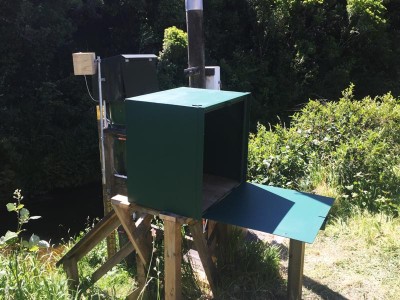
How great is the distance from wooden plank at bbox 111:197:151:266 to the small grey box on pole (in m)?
1.64

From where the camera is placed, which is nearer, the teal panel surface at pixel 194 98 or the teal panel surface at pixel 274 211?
the teal panel surface at pixel 194 98

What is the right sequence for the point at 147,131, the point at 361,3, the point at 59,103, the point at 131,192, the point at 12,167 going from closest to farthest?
1. the point at 147,131
2. the point at 131,192
3. the point at 12,167
4. the point at 59,103
5. the point at 361,3

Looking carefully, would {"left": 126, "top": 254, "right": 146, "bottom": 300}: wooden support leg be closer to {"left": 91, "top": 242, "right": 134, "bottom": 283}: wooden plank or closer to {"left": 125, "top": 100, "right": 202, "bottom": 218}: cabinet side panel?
{"left": 91, "top": 242, "right": 134, "bottom": 283}: wooden plank

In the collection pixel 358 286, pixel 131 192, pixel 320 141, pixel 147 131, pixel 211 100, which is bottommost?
pixel 358 286

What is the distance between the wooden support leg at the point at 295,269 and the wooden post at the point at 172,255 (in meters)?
0.78

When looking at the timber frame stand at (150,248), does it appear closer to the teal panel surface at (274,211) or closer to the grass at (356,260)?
the teal panel surface at (274,211)

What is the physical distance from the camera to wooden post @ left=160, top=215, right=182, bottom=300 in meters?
2.48

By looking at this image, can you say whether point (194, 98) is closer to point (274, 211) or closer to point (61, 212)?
point (274, 211)

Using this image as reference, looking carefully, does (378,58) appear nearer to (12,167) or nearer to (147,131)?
(12,167)

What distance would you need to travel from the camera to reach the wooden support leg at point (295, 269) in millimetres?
2785

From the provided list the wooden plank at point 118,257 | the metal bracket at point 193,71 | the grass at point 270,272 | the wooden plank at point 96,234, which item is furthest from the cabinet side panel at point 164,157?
the metal bracket at point 193,71

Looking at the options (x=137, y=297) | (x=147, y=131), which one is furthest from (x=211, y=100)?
(x=137, y=297)

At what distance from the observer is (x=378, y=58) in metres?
15.4

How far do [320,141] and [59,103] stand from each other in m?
8.36
